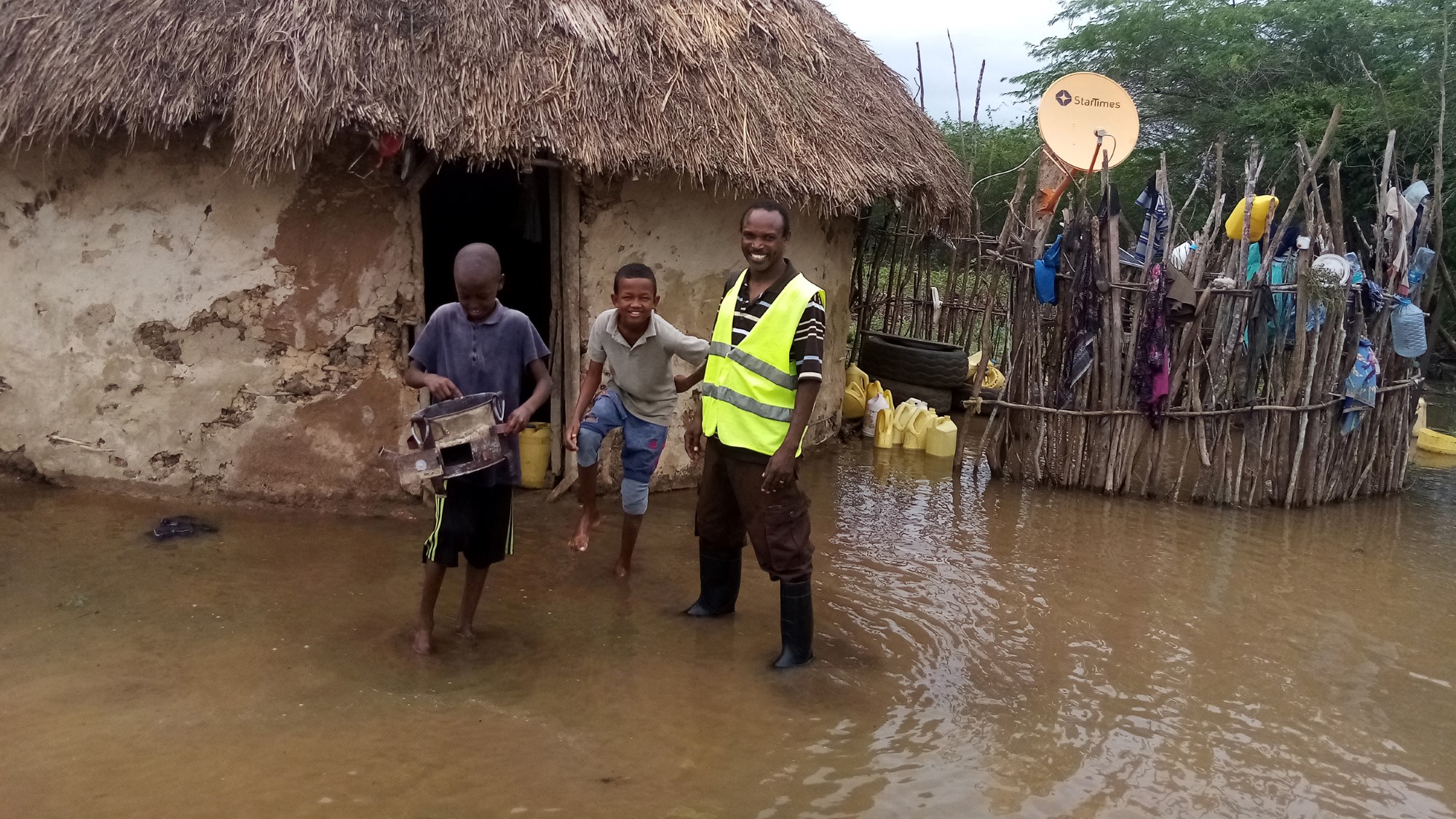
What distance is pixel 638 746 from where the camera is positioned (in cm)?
295

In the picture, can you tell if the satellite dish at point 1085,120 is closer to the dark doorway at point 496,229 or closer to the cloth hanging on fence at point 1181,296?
the cloth hanging on fence at point 1181,296

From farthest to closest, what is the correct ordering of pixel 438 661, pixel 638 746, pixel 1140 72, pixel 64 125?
pixel 1140 72 → pixel 64 125 → pixel 438 661 → pixel 638 746

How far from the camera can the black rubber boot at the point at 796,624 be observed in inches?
136

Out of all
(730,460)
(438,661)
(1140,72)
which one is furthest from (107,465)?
(1140,72)

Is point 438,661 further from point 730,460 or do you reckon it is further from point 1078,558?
point 1078,558

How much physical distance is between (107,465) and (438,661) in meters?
2.68

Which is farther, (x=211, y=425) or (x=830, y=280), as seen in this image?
(x=830, y=280)

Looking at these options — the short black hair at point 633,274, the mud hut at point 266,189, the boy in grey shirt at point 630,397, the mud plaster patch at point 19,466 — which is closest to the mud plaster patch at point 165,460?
the mud hut at point 266,189

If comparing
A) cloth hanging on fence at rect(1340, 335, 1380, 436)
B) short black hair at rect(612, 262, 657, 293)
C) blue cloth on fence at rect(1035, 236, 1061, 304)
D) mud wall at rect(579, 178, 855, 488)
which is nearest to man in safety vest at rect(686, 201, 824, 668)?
short black hair at rect(612, 262, 657, 293)

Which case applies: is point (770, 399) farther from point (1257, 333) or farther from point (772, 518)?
point (1257, 333)

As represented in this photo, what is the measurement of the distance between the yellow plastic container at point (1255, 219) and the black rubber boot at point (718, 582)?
12.0 feet

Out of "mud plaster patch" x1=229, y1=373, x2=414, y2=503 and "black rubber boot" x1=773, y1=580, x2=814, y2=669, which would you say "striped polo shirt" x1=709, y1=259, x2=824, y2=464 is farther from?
"mud plaster patch" x1=229, y1=373, x2=414, y2=503

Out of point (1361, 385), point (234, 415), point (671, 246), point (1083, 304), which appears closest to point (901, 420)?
point (1083, 304)

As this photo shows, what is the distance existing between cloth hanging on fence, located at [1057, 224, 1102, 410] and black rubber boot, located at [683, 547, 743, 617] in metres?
2.89
